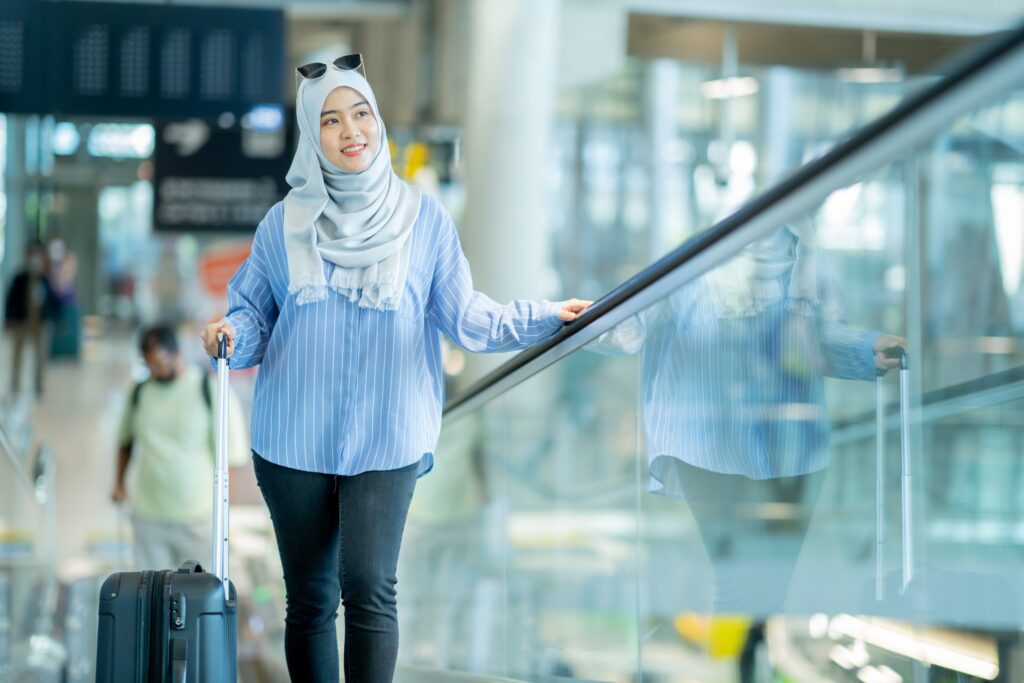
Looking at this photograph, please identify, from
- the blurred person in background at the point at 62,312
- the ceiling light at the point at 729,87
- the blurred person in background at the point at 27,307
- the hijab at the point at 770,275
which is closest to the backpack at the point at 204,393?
the hijab at the point at 770,275

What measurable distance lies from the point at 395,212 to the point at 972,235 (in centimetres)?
139

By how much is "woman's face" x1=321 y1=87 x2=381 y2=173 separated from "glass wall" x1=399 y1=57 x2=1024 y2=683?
79 cm

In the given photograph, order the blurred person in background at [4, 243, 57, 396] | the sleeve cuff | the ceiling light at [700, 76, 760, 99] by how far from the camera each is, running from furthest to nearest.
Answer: the blurred person in background at [4, 243, 57, 396] → the ceiling light at [700, 76, 760, 99] → the sleeve cuff

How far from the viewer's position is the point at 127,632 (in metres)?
2.63

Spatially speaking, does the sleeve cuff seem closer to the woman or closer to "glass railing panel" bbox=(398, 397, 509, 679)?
the woman

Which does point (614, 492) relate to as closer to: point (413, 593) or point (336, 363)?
point (413, 593)

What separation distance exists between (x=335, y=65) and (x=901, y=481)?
148 cm

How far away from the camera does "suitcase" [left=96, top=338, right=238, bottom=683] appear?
2600mm

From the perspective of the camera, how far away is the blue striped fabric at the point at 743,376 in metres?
2.81

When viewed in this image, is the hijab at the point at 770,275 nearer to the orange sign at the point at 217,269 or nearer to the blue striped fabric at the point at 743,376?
the blue striped fabric at the point at 743,376

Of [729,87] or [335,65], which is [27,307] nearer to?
[729,87]

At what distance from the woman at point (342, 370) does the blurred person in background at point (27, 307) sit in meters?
11.9

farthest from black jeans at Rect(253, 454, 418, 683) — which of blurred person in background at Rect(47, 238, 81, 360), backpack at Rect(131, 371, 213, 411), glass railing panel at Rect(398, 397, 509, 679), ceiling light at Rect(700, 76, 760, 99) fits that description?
blurred person in background at Rect(47, 238, 81, 360)

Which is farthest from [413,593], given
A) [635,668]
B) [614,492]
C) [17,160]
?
[17,160]
